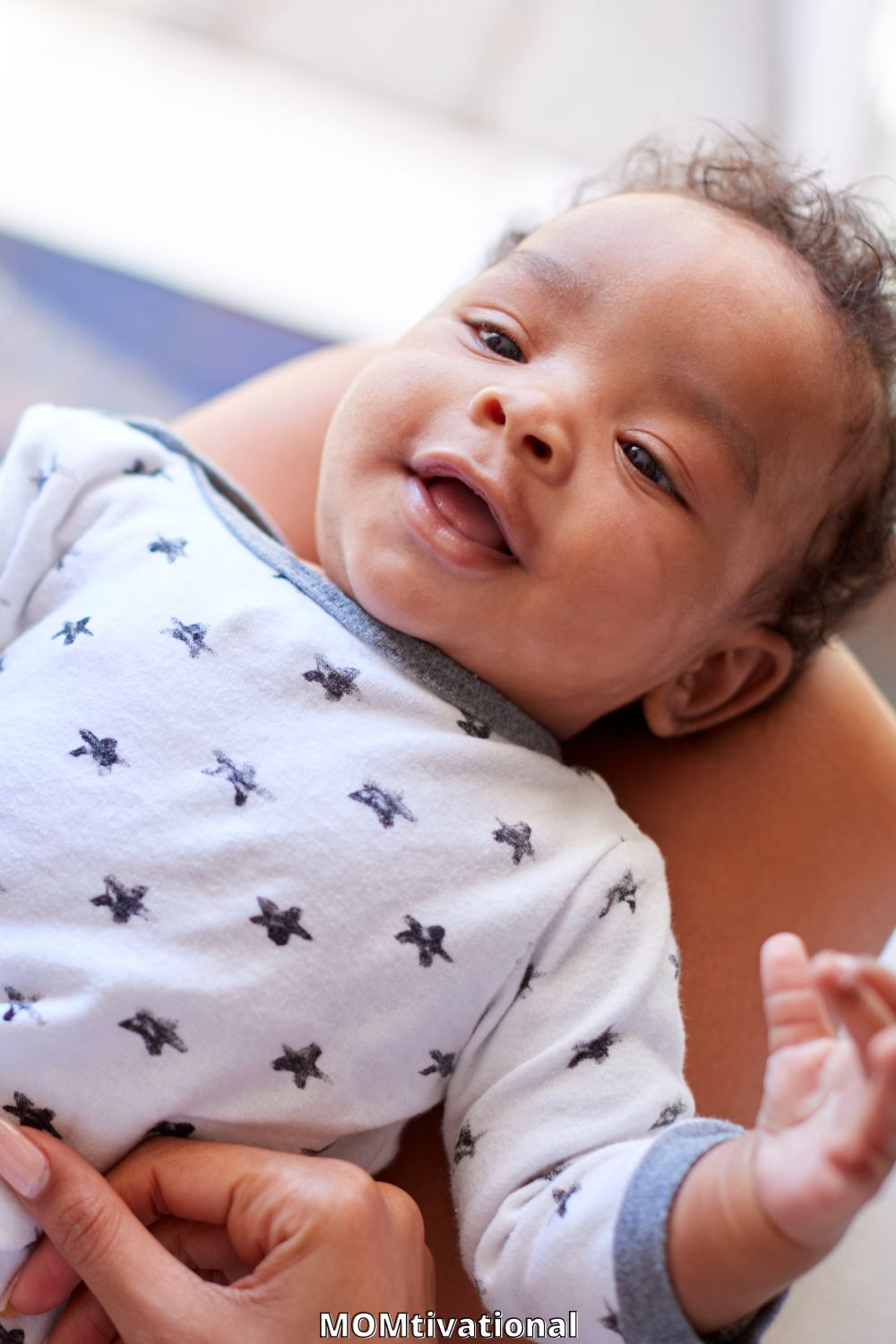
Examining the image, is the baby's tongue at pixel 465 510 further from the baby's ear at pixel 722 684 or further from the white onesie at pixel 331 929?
the baby's ear at pixel 722 684

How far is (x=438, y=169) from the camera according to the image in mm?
2225

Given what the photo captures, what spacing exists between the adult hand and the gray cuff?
166 mm

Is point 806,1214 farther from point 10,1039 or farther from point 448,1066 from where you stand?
point 10,1039

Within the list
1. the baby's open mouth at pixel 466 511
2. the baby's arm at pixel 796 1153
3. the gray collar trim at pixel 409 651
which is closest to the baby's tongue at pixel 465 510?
the baby's open mouth at pixel 466 511

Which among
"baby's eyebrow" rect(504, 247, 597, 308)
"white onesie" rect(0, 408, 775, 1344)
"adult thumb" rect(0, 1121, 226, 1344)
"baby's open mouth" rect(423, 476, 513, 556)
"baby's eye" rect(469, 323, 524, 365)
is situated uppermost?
"baby's eyebrow" rect(504, 247, 597, 308)

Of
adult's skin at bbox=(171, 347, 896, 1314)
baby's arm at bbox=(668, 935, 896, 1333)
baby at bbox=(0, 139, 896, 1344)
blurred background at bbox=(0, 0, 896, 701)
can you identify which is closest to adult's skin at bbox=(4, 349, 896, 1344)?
adult's skin at bbox=(171, 347, 896, 1314)

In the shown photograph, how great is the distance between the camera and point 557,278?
1.02 meters

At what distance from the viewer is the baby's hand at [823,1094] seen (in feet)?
2.16

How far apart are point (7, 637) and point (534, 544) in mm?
486

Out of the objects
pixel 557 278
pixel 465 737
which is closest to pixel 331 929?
pixel 465 737

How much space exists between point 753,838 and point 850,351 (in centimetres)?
44

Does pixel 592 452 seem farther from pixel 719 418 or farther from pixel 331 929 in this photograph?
pixel 331 929

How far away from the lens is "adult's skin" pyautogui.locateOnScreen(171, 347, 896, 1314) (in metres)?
1.08

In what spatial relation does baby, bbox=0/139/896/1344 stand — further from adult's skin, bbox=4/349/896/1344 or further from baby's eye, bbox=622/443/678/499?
adult's skin, bbox=4/349/896/1344
